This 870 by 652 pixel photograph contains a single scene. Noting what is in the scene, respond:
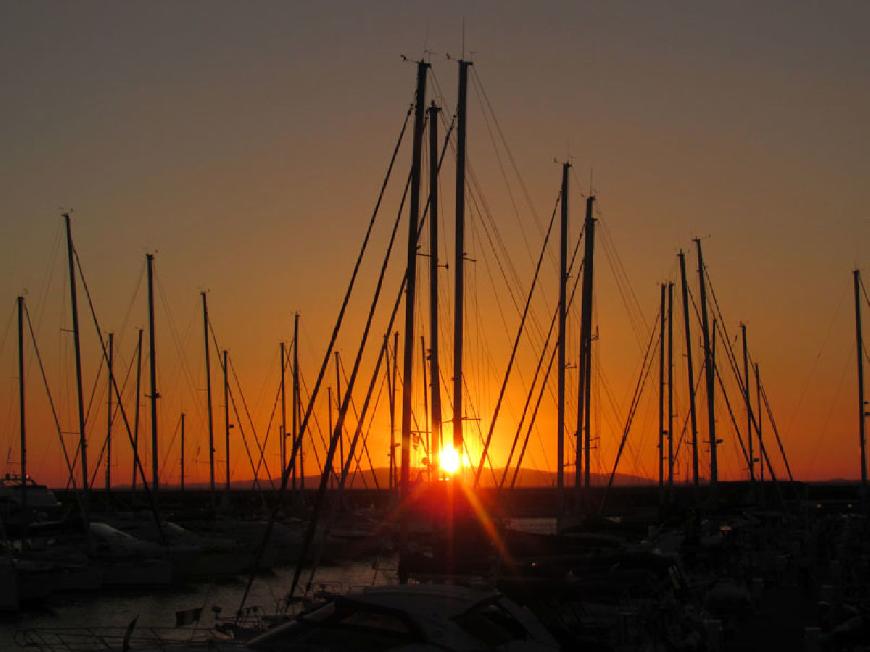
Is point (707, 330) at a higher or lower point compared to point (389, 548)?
higher

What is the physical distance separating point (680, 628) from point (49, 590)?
1059 inches

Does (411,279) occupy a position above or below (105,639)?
above

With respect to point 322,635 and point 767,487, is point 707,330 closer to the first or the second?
point 767,487

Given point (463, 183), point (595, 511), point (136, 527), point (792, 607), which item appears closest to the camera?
point (792, 607)

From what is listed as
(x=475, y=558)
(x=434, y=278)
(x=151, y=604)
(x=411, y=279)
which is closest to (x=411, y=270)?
(x=411, y=279)

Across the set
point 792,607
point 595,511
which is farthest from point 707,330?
point 792,607

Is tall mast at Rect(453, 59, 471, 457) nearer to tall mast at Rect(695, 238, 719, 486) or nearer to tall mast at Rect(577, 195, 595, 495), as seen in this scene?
tall mast at Rect(577, 195, 595, 495)

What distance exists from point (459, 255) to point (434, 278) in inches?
52.9

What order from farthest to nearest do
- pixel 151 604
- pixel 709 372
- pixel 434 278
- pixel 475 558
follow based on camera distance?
pixel 709 372 → pixel 151 604 → pixel 434 278 → pixel 475 558

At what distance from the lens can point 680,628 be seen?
68.2 feet

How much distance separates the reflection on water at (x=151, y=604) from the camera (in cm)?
3622

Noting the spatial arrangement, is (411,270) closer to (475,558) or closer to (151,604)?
(475,558)

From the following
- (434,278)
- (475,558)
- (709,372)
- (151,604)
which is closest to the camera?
(475,558)

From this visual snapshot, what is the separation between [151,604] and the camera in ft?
137
